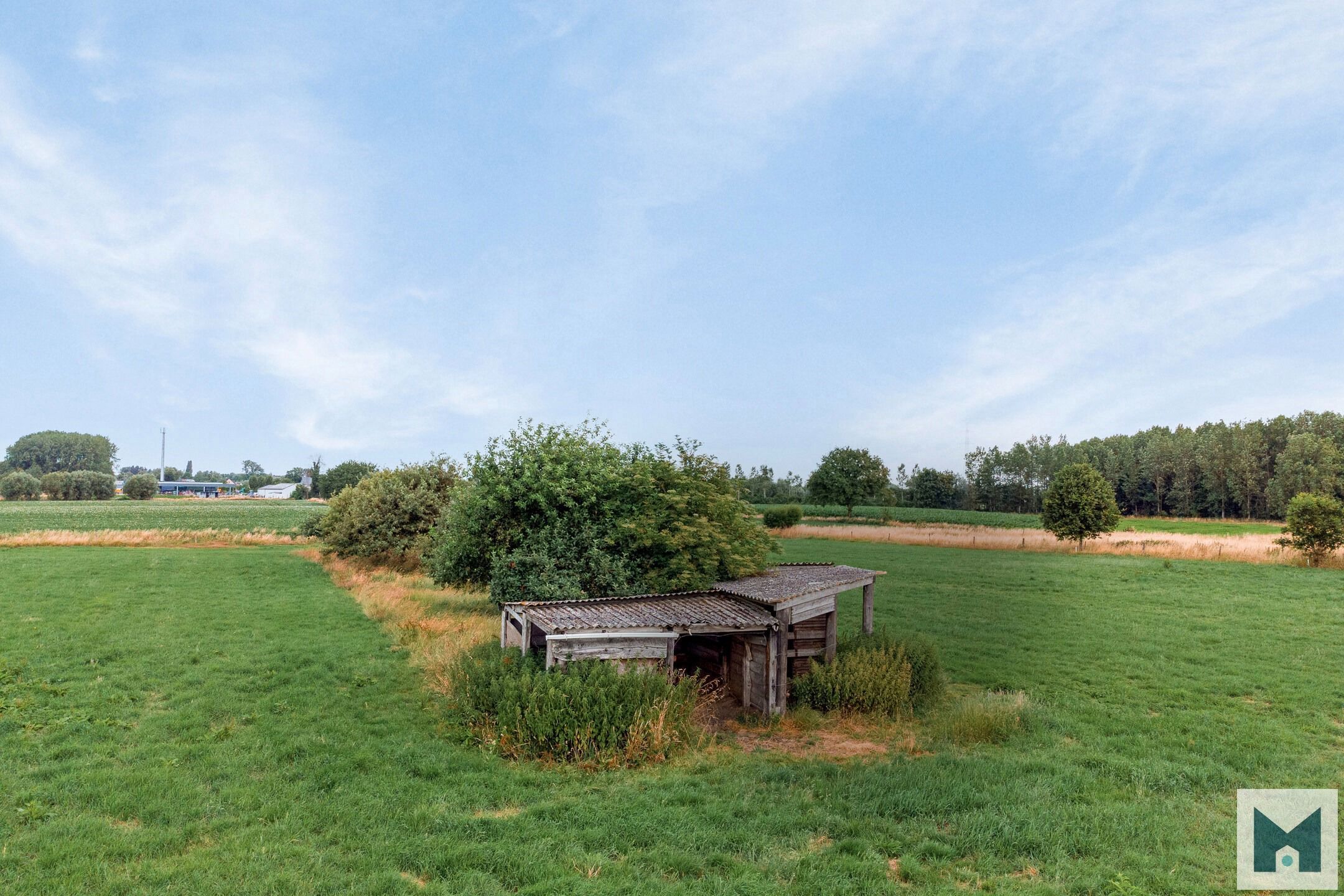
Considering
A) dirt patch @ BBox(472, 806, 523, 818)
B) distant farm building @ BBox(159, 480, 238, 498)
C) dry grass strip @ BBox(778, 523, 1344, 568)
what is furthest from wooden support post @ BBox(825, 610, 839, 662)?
distant farm building @ BBox(159, 480, 238, 498)

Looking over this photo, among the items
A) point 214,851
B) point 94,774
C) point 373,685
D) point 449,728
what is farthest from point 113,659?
point 214,851

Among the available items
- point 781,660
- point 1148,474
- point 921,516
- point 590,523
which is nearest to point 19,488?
point 921,516

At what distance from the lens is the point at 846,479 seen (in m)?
73.4

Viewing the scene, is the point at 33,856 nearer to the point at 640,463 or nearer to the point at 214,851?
the point at 214,851

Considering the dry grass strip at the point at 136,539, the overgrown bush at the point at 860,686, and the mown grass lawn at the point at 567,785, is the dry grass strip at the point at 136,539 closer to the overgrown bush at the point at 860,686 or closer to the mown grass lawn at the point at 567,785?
the mown grass lawn at the point at 567,785

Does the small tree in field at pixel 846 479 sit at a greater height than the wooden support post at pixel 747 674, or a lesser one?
greater

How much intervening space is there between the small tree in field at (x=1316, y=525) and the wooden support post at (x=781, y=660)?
101ft

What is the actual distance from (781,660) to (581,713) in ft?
13.3

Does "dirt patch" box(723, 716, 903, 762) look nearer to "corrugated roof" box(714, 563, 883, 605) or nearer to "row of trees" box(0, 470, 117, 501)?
"corrugated roof" box(714, 563, 883, 605)

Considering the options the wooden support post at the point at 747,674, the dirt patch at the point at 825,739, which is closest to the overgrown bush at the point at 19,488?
the wooden support post at the point at 747,674

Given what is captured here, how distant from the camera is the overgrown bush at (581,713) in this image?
9555 mm

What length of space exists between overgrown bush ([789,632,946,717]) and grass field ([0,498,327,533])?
1432 inches

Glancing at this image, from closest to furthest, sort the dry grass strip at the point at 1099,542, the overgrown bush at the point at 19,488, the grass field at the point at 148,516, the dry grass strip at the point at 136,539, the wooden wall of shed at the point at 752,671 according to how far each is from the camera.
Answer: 1. the wooden wall of shed at the point at 752,671
2. the dry grass strip at the point at 1099,542
3. the dry grass strip at the point at 136,539
4. the grass field at the point at 148,516
5. the overgrown bush at the point at 19,488

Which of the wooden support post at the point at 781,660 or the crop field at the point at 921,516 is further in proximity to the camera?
the crop field at the point at 921,516
